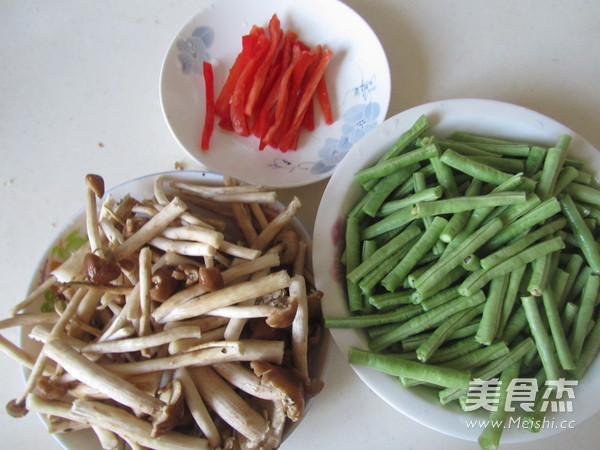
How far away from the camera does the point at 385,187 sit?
1.04m

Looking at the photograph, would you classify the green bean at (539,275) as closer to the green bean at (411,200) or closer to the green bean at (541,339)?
the green bean at (541,339)

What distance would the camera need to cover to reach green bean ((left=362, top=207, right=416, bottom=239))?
3.24ft

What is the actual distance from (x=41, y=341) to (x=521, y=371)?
3.51ft

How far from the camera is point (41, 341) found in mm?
966

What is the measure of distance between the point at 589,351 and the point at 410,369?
41cm

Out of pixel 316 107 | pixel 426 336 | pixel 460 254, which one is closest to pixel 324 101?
pixel 316 107

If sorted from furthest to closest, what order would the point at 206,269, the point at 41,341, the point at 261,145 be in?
the point at 261,145 < the point at 41,341 < the point at 206,269

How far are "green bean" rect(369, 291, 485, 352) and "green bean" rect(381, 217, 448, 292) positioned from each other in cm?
8

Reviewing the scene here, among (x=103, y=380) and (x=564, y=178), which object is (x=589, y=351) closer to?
(x=564, y=178)

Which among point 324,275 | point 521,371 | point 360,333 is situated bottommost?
point 521,371

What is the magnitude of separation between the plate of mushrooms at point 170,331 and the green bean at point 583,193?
630mm

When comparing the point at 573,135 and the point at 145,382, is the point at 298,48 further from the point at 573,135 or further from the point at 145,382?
the point at 145,382

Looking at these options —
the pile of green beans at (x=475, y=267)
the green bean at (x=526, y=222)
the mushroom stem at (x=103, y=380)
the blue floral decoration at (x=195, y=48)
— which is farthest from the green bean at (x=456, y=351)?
the blue floral decoration at (x=195, y=48)

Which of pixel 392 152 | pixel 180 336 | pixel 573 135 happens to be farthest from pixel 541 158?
pixel 180 336
